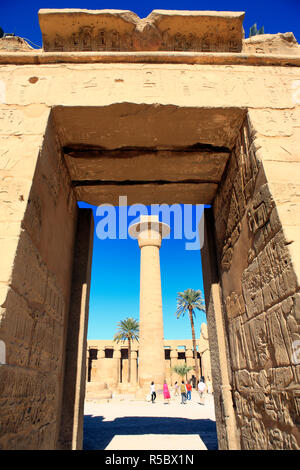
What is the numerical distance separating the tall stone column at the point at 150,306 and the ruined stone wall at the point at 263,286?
15631 mm

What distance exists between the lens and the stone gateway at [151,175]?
2.12m

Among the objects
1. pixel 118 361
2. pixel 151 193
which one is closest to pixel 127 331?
pixel 118 361

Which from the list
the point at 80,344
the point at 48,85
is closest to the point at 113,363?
the point at 80,344

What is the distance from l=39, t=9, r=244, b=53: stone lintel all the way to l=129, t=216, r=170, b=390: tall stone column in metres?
16.8

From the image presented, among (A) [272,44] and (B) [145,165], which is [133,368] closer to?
(B) [145,165]

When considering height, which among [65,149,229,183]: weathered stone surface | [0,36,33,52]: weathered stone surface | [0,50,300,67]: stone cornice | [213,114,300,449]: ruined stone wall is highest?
[0,36,33,52]: weathered stone surface

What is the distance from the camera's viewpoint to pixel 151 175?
379 cm

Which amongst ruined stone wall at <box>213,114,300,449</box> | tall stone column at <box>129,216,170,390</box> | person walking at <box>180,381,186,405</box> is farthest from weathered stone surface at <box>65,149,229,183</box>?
tall stone column at <box>129,216,170,390</box>

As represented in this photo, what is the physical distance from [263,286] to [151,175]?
200 cm

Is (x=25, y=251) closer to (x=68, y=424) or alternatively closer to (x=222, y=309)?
(x=68, y=424)

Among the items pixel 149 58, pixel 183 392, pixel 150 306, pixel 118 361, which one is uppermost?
pixel 150 306

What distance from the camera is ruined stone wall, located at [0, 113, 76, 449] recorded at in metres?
1.95

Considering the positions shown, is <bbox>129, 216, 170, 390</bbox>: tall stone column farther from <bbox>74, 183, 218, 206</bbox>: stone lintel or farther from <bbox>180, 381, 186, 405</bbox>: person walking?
<bbox>74, 183, 218, 206</bbox>: stone lintel

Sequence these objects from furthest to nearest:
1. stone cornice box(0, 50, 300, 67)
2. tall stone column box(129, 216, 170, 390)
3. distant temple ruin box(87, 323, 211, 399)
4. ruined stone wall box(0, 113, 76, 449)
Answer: distant temple ruin box(87, 323, 211, 399), tall stone column box(129, 216, 170, 390), stone cornice box(0, 50, 300, 67), ruined stone wall box(0, 113, 76, 449)
